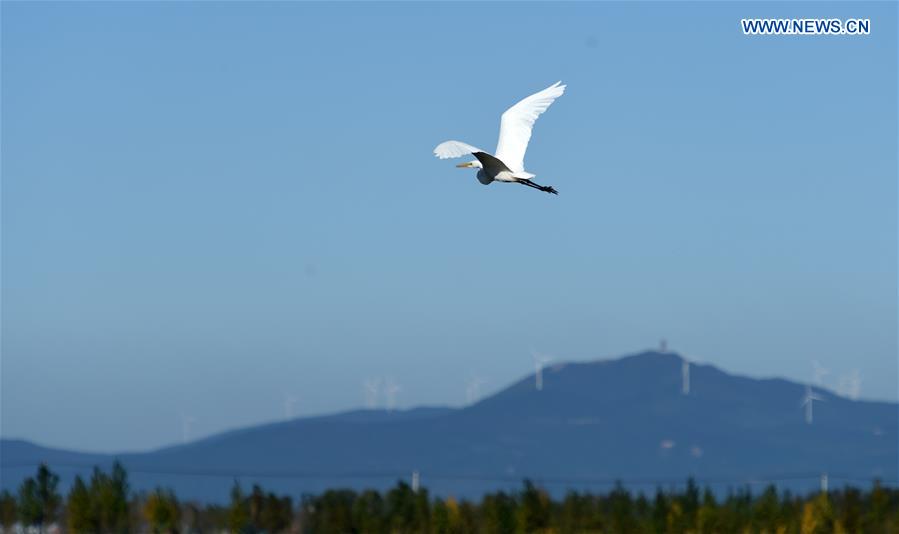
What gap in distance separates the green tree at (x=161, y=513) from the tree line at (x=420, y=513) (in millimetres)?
47

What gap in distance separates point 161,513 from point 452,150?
119 ft

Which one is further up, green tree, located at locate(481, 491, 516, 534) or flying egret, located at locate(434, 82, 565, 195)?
flying egret, located at locate(434, 82, 565, 195)

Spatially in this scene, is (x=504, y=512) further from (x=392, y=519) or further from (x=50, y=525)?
(x=50, y=525)

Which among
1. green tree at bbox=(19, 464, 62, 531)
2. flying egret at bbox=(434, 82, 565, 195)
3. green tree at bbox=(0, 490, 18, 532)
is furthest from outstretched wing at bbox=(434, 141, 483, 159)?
green tree at bbox=(0, 490, 18, 532)

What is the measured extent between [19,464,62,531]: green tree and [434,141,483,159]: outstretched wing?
134 ft

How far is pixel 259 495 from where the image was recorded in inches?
2601

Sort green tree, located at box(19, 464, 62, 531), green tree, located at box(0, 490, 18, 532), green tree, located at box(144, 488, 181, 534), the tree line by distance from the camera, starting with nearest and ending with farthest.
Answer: the tree line < green tree, located at box(144, 488, 181, 534) < green tree, located at box(19, 464, 62, 531) < green tree, located at box(0, 490, 18, 532)

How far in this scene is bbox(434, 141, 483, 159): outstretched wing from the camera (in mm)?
29188

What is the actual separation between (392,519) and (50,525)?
14767 mm

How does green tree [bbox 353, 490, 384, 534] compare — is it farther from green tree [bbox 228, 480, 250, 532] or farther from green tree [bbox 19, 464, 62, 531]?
green tree [bbox 19, 464, 62, 531]

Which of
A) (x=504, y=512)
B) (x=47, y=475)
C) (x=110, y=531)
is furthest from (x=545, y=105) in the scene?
(x=47, y=475)

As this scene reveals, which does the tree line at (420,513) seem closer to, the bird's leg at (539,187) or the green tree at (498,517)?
the green tree at (498,517)

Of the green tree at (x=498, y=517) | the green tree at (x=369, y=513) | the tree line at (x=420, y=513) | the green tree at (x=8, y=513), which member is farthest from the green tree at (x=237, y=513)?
the green tree at (x=8, y=513)

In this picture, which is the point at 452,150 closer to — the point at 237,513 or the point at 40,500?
the point at 237,513
